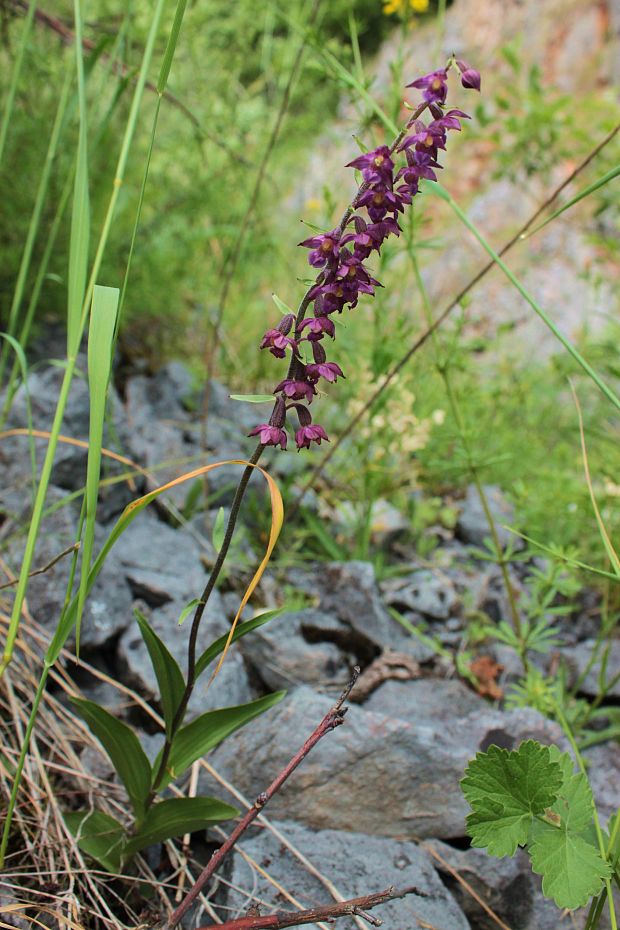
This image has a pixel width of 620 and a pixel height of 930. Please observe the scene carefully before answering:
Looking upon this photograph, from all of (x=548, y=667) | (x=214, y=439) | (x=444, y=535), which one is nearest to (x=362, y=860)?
(x=548, y=667)

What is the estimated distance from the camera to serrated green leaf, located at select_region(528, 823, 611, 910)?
3.12 feet

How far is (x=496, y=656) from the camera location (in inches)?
79.3

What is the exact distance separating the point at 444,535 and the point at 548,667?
721mm

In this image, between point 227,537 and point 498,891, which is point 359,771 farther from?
point 227,537

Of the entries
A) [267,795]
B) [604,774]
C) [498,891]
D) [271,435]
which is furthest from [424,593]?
[271,435]

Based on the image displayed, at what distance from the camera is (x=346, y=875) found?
124cm

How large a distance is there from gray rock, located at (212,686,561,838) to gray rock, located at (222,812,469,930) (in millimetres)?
40

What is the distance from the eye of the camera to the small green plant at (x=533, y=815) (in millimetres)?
980

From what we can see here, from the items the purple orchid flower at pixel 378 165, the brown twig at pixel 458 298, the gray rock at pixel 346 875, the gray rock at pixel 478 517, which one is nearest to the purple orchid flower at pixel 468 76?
the purple orchid flower at pixel 378 165

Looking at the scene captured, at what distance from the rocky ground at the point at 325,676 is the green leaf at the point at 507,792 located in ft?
0.95

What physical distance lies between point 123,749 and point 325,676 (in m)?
0.77

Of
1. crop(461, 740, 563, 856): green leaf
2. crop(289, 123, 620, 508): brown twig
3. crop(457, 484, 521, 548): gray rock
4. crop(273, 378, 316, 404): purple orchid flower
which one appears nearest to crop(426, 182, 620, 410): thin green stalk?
crop(289, 123, 620, 508): brown twig

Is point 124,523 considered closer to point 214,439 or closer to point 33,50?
point 214,439

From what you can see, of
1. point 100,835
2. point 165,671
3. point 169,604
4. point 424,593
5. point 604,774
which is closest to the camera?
point 165,671
